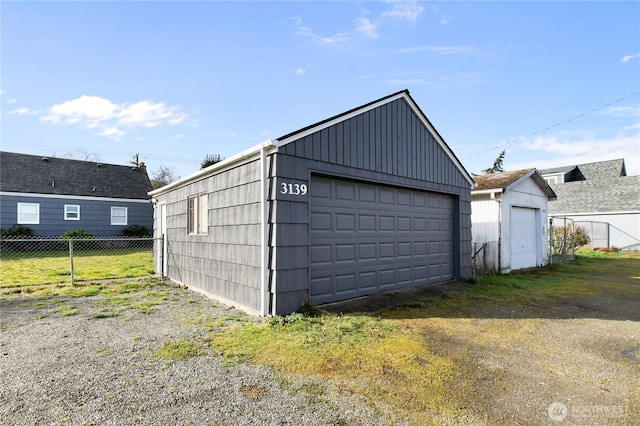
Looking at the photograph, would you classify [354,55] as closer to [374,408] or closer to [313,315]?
[313,315]

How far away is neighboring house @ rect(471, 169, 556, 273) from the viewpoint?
10.8 meters

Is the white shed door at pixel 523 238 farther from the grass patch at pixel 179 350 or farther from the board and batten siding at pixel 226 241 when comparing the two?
the grass patch at pixel 179 350

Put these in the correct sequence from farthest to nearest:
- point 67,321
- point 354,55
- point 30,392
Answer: point 354,55 → point 67,321 → point 30,392

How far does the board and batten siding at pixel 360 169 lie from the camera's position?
523 centimetres

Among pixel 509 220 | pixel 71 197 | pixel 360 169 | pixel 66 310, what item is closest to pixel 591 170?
pixel 509 220

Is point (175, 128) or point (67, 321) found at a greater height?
point (175, 128)

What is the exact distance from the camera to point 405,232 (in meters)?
7.59

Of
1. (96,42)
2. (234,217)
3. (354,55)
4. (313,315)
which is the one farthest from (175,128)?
(313,315)

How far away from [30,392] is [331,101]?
1035 centimetres

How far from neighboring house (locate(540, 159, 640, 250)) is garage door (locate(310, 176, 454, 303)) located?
12717 mm

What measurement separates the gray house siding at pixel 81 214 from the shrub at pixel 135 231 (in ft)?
1.02

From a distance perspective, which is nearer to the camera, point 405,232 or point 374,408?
point 374,408

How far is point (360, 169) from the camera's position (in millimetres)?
6492

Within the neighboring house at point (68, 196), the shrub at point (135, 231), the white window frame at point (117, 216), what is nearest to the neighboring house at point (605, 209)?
the shrub at point (135, 231)
